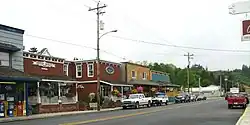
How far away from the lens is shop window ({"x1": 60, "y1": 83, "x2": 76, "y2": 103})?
4504 centimetres

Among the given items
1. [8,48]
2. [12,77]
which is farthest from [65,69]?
[12,77]

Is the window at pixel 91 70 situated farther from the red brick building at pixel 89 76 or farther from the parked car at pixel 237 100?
the parked car at pixel 237 100

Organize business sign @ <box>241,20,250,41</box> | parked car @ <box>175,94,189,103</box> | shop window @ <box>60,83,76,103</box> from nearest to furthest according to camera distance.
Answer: business sign @ <box>241,20,250,41</box> → shop window @ <box>60,83,76,103</box> → parked car @ <box>175,94,189,103</box>

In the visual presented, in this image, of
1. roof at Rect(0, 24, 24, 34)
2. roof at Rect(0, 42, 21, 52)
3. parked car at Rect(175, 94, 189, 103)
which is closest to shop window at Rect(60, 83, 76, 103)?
roof at Rect(0, 24, 24, 34)

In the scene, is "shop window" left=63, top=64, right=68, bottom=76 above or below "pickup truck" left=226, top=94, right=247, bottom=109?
above

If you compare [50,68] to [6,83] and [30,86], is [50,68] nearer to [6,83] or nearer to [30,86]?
[30,86]

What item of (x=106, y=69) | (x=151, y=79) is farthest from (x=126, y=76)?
(x=151, y=79)

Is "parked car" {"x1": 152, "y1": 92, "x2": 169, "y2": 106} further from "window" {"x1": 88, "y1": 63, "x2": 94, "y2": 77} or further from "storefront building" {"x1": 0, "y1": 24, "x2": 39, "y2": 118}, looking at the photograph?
"storefront building" {"x1": 0, "y1": 24, "x2": 39, "y2": 118}

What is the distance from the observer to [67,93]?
47.9 metres

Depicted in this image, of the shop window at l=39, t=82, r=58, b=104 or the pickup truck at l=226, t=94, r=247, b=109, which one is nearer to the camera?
the shop window at l=39, t=82, r=58, b=104

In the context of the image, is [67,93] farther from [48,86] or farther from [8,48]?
[8,48]

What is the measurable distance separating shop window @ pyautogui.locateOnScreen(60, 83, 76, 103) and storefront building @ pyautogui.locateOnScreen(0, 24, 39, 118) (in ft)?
30.7

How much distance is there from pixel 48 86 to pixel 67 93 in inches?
157

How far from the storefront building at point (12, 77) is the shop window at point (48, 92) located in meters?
5.05
